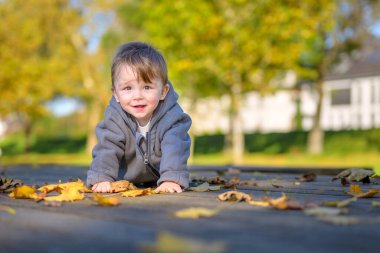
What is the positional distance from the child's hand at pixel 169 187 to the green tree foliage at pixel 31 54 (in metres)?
18.8

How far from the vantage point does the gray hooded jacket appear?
10.2 ft

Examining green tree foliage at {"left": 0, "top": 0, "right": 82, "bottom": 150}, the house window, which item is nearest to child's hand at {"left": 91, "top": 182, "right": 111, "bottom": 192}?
green tree foliage at {"left": 0, "top": 0, "right": 82, "bottom": 150}

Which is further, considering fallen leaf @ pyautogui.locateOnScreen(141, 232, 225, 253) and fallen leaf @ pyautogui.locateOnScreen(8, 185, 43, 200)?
fallen leaf @ pyautogui.locateOnScreen(8, 185, 43, 200)

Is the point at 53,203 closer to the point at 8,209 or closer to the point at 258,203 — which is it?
the point at 8,209

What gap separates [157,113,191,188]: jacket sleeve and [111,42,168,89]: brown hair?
13.6 inches

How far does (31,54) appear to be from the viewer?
89.5 ft

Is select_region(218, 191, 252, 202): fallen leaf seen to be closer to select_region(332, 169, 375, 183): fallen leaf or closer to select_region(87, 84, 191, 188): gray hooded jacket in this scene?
select_region(87, 84, 191, 188): gray hooded jacket

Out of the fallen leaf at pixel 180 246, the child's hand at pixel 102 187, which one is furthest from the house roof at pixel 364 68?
the fallen leaf at pixel 180 246

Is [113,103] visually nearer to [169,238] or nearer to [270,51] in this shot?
[169,238]

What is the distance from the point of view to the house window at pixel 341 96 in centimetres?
4300

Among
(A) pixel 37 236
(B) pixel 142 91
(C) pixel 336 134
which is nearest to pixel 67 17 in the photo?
(C) pixel 336 134

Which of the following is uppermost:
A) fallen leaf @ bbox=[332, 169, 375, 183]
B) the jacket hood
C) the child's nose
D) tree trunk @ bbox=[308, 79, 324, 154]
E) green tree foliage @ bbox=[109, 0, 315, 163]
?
green tree foliage @ bbox=[109, 0, 315, 163]

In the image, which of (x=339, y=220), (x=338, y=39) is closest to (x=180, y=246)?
(x=339, y=220)

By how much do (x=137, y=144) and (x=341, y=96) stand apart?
42.7 metres
